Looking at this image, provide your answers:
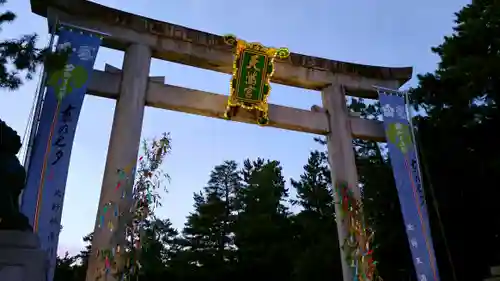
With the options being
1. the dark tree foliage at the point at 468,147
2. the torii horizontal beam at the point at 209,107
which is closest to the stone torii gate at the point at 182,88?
the torii horizontal beam at the point at 209,107

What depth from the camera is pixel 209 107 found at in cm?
671

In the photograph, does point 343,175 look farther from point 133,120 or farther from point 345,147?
point 133,120

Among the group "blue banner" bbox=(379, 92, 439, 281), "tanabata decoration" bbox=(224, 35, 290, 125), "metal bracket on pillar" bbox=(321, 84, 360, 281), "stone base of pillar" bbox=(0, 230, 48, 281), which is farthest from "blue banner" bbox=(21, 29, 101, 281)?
"blue banner" bbox=(379, 92, 439, 281)

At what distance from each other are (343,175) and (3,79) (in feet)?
16.2

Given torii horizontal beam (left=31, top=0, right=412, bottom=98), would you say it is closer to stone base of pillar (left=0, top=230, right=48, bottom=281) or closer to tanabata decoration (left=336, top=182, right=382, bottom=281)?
tanabata decoration (left=336, top=182, right=382, bottom=281)

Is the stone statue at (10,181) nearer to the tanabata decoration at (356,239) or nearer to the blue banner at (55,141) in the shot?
the blue banner at (55,141)

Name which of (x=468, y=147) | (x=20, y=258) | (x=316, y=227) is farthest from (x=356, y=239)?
(x=316, y=227)

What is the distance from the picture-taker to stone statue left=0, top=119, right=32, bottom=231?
323 cm

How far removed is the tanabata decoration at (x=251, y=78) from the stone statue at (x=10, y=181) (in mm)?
3649

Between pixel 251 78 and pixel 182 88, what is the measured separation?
1.13 m

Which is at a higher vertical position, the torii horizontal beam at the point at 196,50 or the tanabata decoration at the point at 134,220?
the torii horizontal beam at the point at 196,50

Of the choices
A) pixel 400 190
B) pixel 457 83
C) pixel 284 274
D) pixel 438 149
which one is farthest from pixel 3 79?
pixel 284 274

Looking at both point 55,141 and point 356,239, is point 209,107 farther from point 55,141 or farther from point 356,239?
point 356,239

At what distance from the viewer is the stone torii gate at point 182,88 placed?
591 centimetres
